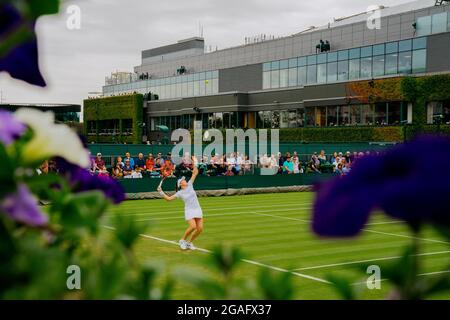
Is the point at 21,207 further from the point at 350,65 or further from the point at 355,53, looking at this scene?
the point at 350,65

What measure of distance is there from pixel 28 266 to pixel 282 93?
207 ft

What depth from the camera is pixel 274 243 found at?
1473cm

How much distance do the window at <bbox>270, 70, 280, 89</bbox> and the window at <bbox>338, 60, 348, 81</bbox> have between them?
31.5 ft

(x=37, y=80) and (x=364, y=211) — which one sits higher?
(x=37, y=80)

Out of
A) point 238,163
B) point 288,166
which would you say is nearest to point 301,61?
point 288,166

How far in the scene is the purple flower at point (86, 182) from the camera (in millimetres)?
1451

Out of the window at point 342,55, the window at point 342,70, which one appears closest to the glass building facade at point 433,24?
the window at point 342,55

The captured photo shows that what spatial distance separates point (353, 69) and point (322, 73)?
4345 mm

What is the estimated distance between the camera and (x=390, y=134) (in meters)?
48.7

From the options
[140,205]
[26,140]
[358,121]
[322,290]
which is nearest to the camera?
[26,140]

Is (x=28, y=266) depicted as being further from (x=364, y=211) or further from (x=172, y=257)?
(x=172, y=257)

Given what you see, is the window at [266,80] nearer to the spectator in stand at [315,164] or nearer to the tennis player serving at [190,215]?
the spectator in stand at [315,164]

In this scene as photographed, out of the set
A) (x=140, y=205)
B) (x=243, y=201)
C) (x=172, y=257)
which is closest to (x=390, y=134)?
(x=243, y=201)
